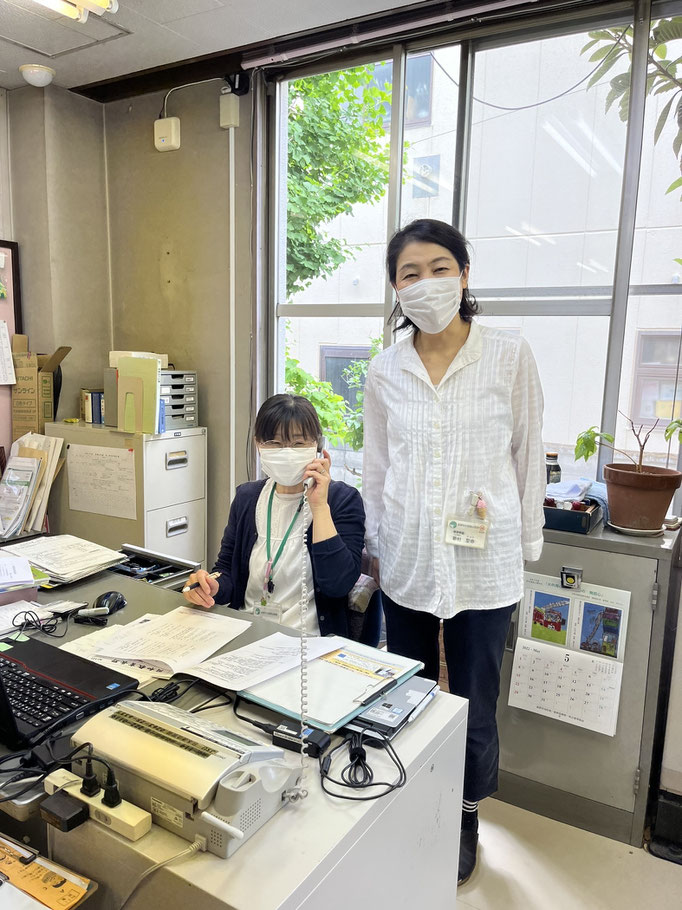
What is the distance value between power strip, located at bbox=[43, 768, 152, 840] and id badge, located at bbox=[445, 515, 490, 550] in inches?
37.4

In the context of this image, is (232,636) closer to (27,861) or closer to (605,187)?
(27,861)

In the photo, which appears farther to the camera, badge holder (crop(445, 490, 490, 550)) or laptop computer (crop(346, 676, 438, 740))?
badge holder (crop(445, 490, 490, 550))

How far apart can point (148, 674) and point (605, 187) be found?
7.40 feet

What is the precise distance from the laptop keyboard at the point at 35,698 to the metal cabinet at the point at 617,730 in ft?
4.66

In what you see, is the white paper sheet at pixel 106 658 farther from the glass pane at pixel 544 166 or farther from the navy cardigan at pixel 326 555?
the glass pane at pixel 544 166

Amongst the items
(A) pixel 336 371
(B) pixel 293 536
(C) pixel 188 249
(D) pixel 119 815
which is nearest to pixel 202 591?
(B) pixel 293 536

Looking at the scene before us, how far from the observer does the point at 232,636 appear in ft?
4.64

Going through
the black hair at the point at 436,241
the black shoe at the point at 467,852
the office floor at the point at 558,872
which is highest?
the black hair at the point at 436,241

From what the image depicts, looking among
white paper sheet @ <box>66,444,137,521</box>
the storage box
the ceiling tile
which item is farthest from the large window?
white paper sheet @ <box>66,444,137,521</box>

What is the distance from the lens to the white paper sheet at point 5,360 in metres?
3.23

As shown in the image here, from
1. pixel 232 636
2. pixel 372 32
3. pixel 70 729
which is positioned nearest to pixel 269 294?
pixel 372 32

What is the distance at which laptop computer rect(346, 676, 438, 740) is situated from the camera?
1.06 metres

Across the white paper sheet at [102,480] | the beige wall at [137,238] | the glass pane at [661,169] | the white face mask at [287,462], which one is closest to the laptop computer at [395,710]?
the white face mask at [287,462]

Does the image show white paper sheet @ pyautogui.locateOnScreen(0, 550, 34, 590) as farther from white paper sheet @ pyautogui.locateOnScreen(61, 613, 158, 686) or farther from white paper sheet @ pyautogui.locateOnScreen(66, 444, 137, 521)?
white paper sheet @ pyautogui.locateOnScreen(66, 444, 137, 521)
